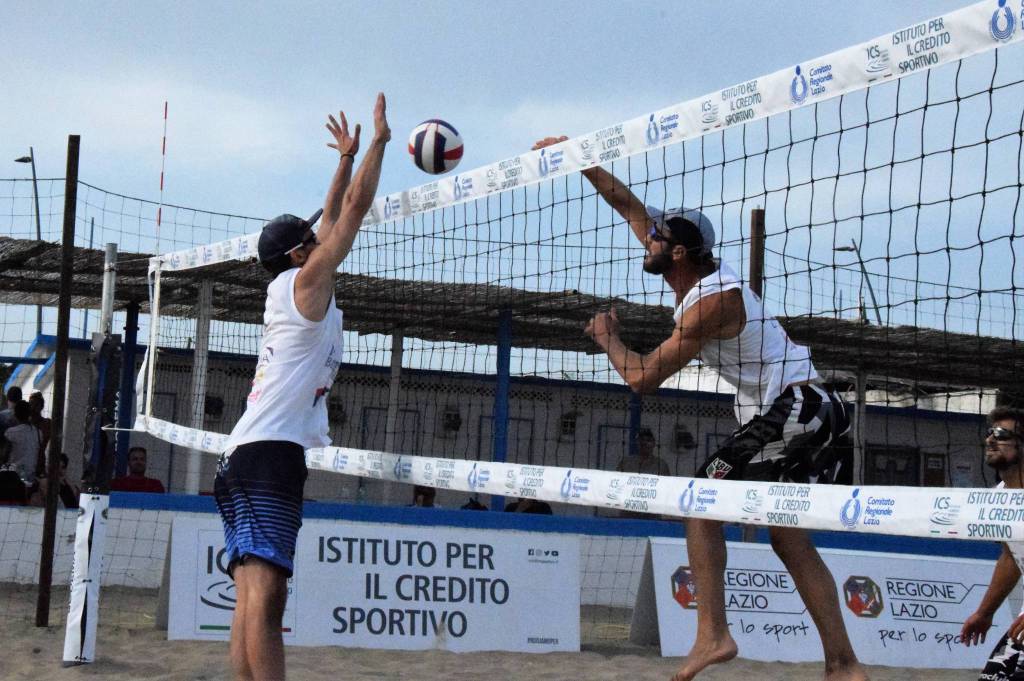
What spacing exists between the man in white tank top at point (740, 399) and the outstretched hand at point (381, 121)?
929 mm

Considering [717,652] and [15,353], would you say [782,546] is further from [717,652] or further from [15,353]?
[15,353]

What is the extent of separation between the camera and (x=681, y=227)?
4.22 meters

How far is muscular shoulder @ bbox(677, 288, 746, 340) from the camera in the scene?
13.3ft

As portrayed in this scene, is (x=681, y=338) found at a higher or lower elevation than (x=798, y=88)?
lower

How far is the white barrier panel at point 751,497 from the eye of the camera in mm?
3311

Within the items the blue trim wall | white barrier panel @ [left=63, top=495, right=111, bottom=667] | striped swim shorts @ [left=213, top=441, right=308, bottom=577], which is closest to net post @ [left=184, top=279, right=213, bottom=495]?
the blue trim wall

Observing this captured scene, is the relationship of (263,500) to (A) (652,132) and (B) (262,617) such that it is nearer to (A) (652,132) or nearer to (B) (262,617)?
(B) (262,617)

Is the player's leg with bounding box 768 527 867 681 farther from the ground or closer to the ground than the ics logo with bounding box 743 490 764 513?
closer to the ground

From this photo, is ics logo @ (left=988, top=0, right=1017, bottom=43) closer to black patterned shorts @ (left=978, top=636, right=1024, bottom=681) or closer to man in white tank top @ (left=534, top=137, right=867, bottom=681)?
man in white tank top @ (left=534, top=137, right=867, bottom=681)

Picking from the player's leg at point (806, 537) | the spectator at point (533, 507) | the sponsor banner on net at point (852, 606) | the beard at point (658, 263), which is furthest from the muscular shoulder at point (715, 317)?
the spectator at point (533, 507)

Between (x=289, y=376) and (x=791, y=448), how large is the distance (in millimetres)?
1607

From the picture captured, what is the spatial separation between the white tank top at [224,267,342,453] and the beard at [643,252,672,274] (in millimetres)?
1060

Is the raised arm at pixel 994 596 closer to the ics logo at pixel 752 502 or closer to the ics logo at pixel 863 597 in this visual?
the ics logo at pixel 752 502

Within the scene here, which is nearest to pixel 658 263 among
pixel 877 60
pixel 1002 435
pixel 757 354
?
pixel 757 354
